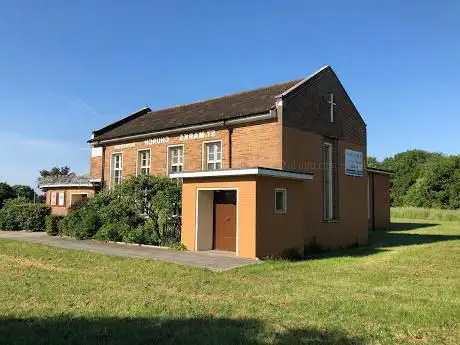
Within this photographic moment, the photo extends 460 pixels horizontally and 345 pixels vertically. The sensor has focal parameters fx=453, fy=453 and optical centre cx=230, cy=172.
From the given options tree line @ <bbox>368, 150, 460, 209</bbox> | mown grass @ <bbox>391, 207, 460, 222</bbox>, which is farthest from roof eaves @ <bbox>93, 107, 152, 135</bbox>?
tree line @ <bbox>368, 150, 460, 209</bbox>

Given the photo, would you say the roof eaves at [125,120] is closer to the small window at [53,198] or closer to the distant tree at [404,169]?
the small window at [53,198]

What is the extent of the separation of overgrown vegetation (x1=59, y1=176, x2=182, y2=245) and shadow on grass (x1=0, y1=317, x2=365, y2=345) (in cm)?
1136

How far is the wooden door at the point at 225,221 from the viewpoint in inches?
671

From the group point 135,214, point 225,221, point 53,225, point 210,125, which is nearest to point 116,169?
point 53,225

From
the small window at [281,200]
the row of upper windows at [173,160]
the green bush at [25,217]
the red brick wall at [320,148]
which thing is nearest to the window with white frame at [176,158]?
the row of upper windows at [173,160]

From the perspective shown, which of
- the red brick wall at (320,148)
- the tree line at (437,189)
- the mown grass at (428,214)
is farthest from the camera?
the tree line at (437,189)

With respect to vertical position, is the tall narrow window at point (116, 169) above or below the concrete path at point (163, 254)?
above

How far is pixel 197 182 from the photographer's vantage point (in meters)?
17.1

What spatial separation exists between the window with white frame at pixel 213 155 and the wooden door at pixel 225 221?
8.22 feet

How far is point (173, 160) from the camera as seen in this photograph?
22031 millimetres

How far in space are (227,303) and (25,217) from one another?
22.1 meters

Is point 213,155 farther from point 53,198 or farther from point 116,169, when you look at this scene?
point 53,198

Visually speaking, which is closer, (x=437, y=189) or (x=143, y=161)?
(x=143, y=161)

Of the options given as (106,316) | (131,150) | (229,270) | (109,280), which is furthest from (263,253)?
(131,150)
